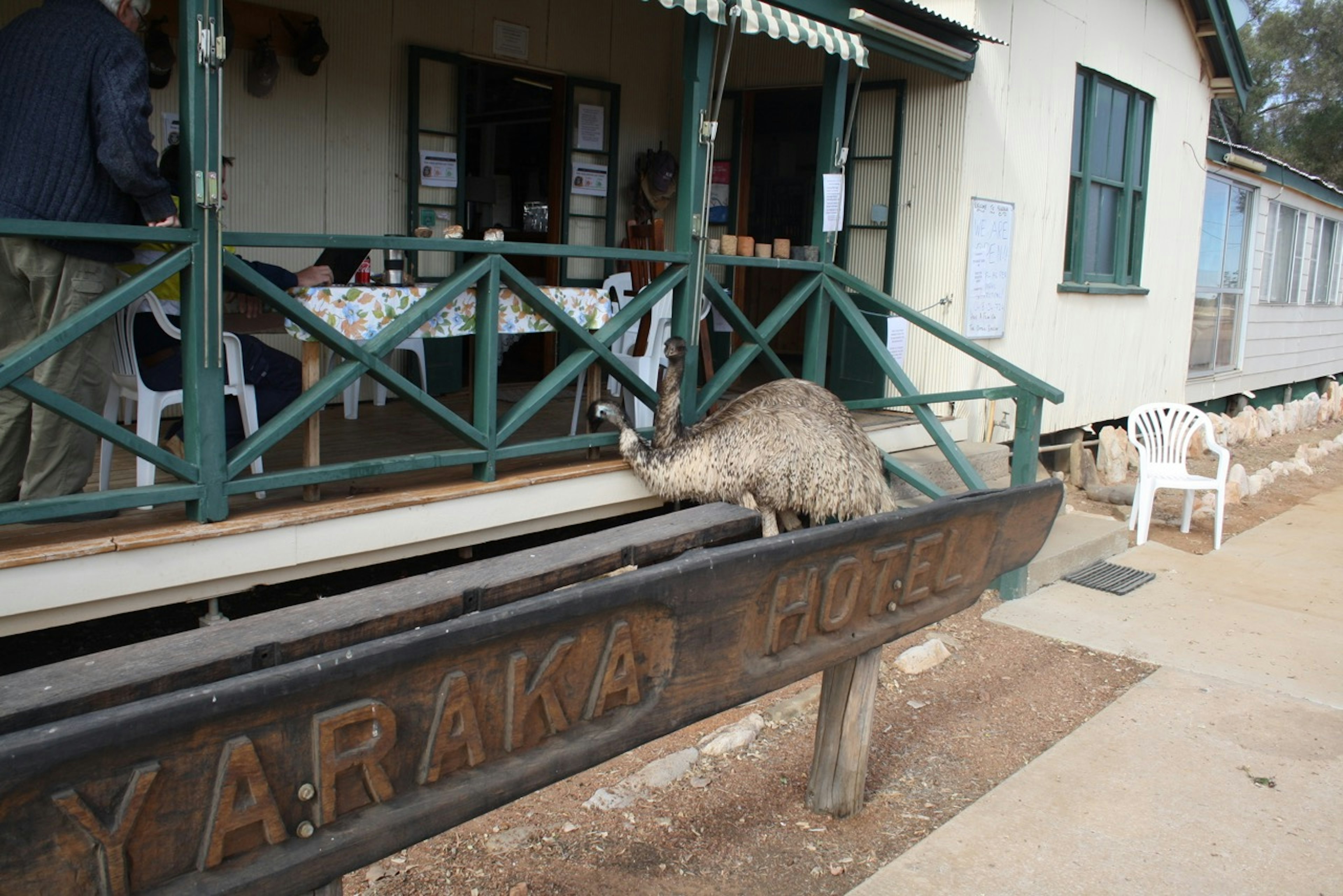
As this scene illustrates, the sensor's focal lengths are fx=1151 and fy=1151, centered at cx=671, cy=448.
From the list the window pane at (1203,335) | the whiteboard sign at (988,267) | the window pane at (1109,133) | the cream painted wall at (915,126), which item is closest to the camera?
the cream painted wall at (915,126)

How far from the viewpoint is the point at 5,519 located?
3.41 m

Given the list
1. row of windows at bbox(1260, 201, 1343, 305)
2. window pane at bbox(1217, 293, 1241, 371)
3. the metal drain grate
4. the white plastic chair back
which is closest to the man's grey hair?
the white plastic chair back

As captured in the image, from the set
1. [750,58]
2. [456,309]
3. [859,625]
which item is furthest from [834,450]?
[750,58]

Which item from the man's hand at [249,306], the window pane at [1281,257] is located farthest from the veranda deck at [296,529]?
the window pane at [1281,257]

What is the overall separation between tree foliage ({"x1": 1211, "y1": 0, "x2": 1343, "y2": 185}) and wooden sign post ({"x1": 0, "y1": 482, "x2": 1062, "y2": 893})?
2793 cm

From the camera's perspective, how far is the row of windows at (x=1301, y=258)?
46.8ft

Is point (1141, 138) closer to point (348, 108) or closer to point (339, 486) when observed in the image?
point (348, 108)

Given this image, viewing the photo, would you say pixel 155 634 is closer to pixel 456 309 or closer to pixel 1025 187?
pixel 456 309

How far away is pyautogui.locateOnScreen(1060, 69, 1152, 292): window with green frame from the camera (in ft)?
30.0

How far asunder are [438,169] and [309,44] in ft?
3.81

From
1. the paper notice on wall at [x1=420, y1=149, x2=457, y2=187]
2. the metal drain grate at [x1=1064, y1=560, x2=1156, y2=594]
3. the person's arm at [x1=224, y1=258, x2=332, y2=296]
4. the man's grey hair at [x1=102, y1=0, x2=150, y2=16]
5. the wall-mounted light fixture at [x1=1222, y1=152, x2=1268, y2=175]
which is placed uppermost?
the wall-mounted light fixture at [x1=1222, y1=152, x2=1268, y2=175]

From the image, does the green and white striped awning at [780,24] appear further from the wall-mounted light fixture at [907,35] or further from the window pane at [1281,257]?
the window pane at [1281,257]

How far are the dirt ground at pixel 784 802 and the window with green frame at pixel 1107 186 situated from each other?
15.1 ft

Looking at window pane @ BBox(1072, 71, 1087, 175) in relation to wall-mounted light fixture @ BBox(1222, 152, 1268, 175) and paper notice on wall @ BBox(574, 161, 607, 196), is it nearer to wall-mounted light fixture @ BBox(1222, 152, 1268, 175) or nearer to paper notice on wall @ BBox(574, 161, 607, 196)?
wall-mounted light fixture @ BBox(1222, 152, 1268, 175)
